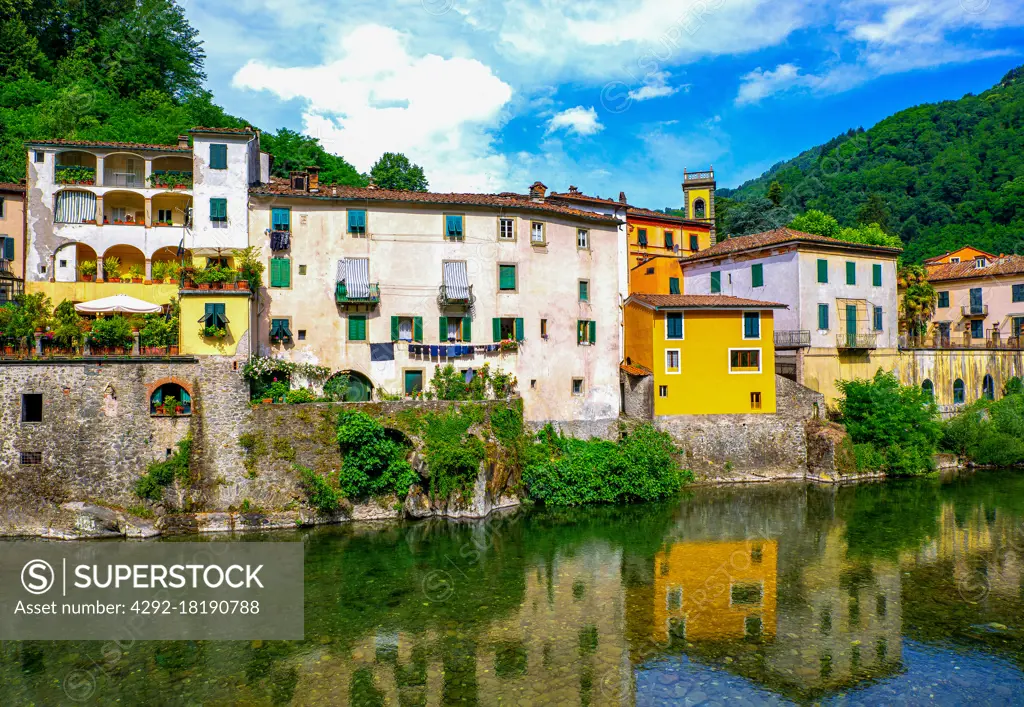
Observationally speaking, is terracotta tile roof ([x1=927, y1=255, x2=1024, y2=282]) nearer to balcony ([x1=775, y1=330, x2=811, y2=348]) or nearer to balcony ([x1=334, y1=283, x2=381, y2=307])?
balcony ([x1=775, y1=330, x2=811, y2=348])

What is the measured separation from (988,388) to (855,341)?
47.7 feet

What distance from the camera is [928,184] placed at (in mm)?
90562

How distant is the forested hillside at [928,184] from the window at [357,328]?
51.0 m

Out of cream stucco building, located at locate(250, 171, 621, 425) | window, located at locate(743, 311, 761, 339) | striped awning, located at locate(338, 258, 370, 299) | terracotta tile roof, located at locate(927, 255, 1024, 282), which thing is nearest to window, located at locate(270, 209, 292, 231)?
cream stucco building, located at locate(250, 171, 621, 425)

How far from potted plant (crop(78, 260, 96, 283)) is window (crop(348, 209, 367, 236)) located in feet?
45.6

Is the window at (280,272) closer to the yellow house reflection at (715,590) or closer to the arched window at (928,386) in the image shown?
the yellow house reflection at (715,590)

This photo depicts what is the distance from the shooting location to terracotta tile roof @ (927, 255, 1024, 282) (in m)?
52.9

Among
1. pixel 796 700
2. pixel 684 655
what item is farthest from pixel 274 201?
pixel 796 700

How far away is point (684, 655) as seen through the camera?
16891mm

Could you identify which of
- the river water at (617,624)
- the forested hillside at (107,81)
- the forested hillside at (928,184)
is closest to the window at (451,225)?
the river water at (617,624)

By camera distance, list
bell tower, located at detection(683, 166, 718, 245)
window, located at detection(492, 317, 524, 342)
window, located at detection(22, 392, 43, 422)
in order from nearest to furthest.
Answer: window, located at detection(22, 392, 43, 422) → window, located at detection(492, 317, 524, 342) → bell tower, located at detection(683, 166, 718, 245)

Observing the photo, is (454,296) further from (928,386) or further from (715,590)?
(928,386)

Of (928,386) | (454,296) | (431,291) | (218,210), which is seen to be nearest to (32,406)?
(218,210)

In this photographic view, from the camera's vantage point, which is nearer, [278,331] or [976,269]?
[278,331]
